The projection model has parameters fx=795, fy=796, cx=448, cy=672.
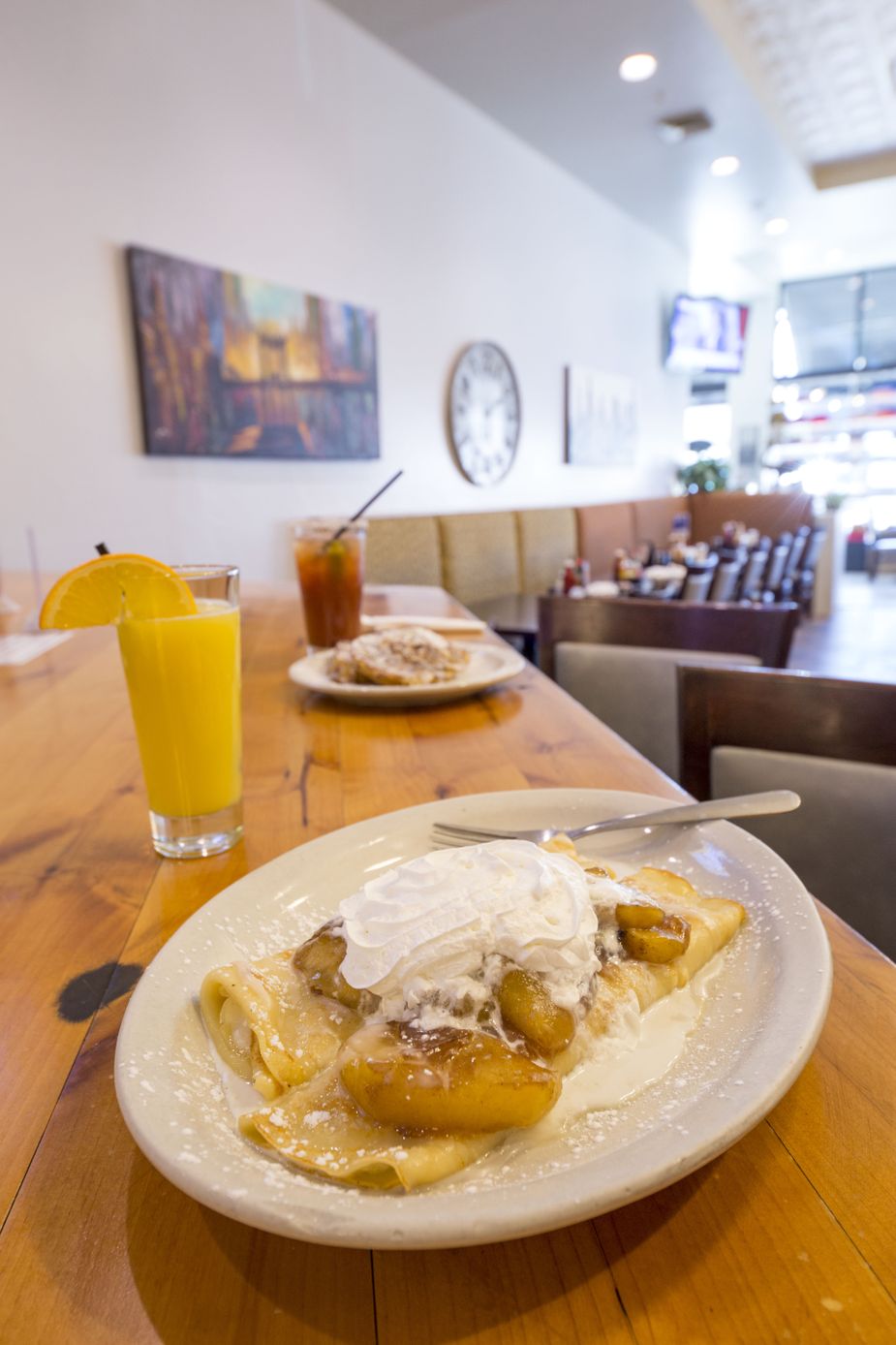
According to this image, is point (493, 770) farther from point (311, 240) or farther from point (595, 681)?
point (311, 240)

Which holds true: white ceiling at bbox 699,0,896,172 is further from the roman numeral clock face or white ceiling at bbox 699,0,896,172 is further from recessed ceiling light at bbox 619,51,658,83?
the roman numeral clock face

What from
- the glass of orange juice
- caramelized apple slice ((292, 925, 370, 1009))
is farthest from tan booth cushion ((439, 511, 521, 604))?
caramelized apple slice ((292, 925, 370, 1009))

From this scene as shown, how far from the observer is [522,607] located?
389 centimetres

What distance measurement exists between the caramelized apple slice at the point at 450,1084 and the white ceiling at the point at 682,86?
5.00 metres

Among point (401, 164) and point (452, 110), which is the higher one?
point (452, 110)

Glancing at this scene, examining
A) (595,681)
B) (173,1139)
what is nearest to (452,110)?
(595,681)

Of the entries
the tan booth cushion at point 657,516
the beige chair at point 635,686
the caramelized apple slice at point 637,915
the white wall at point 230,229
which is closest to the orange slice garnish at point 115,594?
the caramelized apple slice at point 637,915

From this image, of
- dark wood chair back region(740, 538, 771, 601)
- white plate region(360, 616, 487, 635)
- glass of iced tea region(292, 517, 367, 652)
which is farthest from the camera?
dark wood chair back region(740, 538, 771, 601)

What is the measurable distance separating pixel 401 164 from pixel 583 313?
2.67 meters

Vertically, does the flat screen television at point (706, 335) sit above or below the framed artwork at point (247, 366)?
above

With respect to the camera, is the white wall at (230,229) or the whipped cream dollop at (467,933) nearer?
the whipped cream dollop at (467,933)

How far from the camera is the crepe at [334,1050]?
347 millimetres

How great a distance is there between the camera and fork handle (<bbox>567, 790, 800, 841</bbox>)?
62 centimetres

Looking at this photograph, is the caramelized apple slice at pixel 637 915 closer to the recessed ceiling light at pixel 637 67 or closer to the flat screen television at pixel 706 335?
the recessed ceiling light at pixel 637 67
